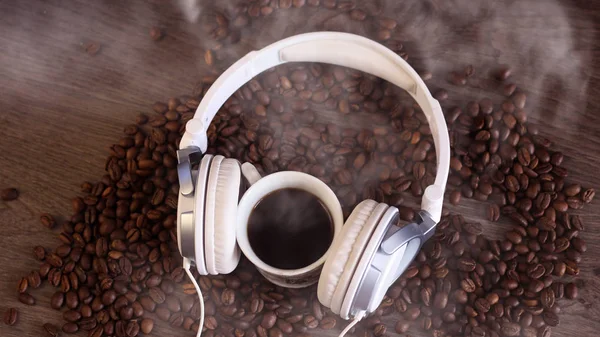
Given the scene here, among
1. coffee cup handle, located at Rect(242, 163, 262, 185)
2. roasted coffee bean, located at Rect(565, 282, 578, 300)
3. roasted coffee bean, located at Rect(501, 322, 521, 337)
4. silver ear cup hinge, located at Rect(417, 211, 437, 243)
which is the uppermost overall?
silver ear cup hinge, located at Rect(417, 211, 437, 243)

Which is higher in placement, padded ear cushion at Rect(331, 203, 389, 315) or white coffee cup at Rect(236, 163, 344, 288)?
padded ear cushion at Rect(331, 203, 389, 315)

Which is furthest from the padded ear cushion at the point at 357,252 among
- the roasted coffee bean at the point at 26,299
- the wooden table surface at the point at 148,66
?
the roasted coffee bean at the point at 26,299

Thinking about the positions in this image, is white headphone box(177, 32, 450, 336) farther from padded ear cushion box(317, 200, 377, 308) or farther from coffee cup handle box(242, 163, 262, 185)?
coffee cup handle box(242, 163, 262, 185)

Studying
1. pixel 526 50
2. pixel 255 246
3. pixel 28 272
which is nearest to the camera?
pixel 255 246

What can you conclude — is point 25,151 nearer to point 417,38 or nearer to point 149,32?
point 149,32

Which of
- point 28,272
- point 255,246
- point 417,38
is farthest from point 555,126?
point 28,272

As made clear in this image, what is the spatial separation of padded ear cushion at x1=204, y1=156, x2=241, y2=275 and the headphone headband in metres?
0.07

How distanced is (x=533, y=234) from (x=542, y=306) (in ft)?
0.49

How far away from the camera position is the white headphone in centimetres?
106

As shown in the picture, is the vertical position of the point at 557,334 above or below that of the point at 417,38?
below

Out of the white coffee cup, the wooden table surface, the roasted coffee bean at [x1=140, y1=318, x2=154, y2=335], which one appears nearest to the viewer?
the white coffee cup

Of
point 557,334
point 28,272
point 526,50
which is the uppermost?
point 526,50

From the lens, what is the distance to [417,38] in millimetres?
1533

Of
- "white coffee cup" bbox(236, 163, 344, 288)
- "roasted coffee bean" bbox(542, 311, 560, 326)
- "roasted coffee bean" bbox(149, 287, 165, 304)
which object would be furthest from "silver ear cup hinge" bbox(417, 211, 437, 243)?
"roasted coffee bean" bbox(149, 287, 165, 304)
